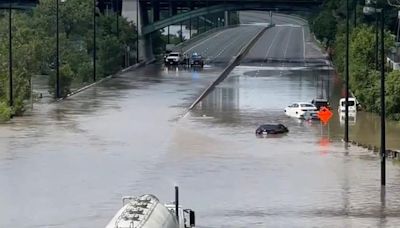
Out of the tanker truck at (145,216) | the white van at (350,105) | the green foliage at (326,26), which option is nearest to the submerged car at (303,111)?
the white van at (350,105)

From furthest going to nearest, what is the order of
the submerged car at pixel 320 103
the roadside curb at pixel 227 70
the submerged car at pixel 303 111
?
the roadside curb at pixel 227 70 → the submerged car at pixel 320 103 → the submerged car at pixel 303 111

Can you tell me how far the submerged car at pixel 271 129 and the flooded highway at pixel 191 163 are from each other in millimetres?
465

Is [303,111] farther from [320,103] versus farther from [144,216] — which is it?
[144,216]

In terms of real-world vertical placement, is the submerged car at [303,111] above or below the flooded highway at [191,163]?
above

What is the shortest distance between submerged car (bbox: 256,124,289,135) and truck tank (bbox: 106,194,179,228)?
3359 cm

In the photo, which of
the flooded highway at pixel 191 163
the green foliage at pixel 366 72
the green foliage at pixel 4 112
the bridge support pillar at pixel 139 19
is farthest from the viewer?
the bridge support pillar at pixel 139 19

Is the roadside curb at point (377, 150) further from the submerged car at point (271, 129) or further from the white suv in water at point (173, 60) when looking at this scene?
the white suv in water at point (173, 60)

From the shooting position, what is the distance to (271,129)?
5531 cm

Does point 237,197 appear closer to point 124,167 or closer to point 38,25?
point 124,167

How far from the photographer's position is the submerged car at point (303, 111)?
6322cm

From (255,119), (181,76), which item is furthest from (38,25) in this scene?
(255,119)

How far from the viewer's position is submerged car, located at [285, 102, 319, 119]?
63.2 m

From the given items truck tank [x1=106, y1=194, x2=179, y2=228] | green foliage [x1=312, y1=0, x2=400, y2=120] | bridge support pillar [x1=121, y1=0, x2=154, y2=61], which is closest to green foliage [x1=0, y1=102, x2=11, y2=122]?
green foliage [x1=312, y1=0, x2=400, y2=120]

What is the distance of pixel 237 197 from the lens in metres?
34.6
